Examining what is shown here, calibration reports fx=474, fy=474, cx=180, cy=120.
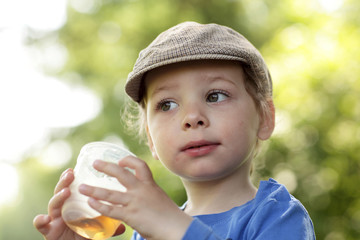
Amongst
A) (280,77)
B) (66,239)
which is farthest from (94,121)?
(66,239)

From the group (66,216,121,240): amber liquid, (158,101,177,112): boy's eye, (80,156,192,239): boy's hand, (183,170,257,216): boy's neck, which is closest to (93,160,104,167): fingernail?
(80,156,192,239): boy's hand

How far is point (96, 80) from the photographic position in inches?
291

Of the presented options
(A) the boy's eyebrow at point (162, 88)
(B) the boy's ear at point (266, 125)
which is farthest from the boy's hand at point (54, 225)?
(B) the boy's ear at point (266, 125)

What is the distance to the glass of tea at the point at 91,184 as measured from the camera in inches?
52.9

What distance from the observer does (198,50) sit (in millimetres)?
1622

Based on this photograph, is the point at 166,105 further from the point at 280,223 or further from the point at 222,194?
the point at 280,223

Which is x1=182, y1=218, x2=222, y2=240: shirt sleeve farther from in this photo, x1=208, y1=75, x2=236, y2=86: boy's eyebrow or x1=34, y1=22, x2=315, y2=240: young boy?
x1=208, y1=75, x2=236, y2=86: boy's eyebrow

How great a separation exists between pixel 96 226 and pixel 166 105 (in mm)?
520

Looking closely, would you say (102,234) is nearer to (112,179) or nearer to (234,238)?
(112,179)

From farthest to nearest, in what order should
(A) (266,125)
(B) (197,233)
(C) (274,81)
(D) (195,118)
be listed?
(C) (274,81) → (A) (266,125) → (D) (195,118) → (B) (197,233)

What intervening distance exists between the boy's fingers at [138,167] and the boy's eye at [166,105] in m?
0.39

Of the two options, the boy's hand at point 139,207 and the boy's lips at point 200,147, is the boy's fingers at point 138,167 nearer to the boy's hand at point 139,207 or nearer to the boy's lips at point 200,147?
the boy's hand at point 139,207

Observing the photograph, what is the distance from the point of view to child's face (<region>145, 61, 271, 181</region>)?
158 cm

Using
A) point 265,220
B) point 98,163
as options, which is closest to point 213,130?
point 265,220
